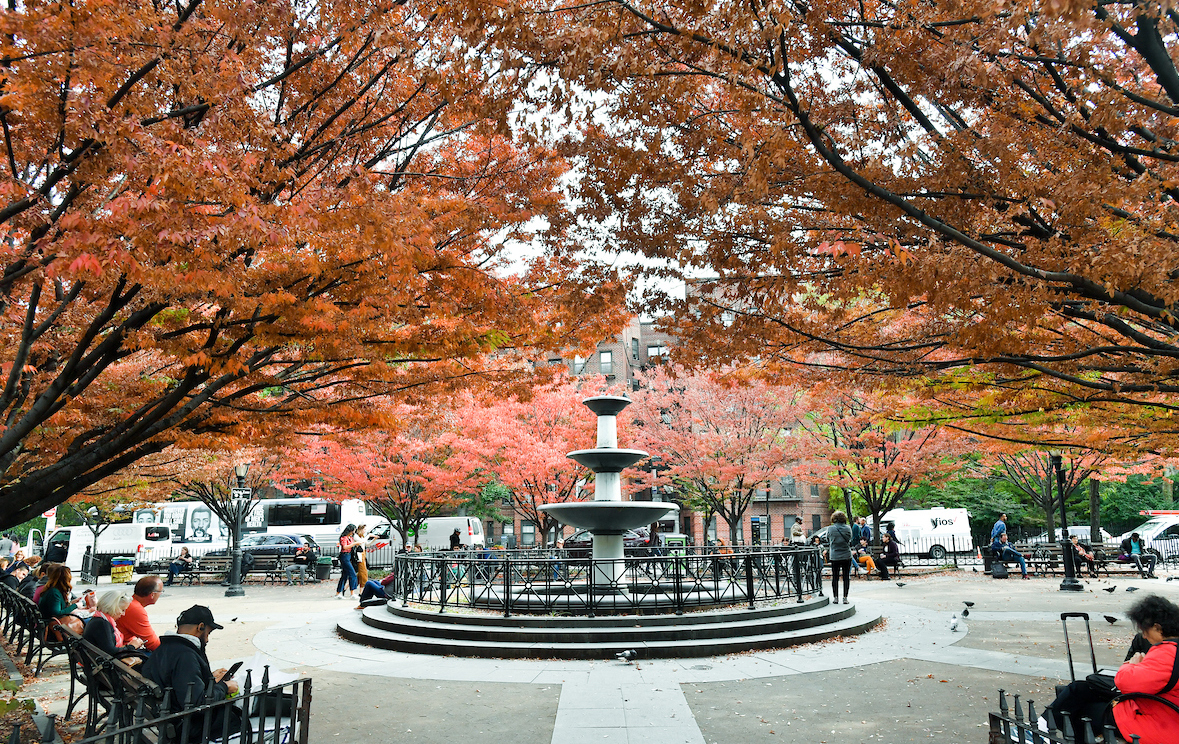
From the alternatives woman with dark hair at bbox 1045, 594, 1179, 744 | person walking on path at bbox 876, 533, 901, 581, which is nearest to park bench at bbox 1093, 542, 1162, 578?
→ person walking on path at bbox 876, 533, 901, 581

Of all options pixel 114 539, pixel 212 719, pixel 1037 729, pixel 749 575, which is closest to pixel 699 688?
pixel 749 575

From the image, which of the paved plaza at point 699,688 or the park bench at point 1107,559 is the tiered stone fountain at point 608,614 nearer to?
the paved plaza at point 699,688

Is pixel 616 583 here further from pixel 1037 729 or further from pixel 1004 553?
pixel 1004 553

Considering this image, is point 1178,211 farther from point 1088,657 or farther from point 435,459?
point 435,459

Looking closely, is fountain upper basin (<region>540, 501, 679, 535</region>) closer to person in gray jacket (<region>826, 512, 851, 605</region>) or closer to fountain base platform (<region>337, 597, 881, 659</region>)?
fountain base platform (<region>337, 597, 881, 659</region>)

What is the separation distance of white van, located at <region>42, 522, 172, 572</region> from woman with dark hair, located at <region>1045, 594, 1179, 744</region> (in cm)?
4122

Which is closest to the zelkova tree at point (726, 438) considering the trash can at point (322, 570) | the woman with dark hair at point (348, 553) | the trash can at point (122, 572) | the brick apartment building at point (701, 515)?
the woman with dark hair at point (348, 553)

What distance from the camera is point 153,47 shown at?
488cm

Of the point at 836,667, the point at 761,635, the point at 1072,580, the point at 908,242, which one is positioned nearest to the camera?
the point at 908,242

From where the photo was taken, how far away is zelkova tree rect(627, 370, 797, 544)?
26609 millimetres

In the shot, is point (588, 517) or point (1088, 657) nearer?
point (1088, 657)

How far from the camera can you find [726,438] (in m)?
27.8

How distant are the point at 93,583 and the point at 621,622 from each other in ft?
77.7

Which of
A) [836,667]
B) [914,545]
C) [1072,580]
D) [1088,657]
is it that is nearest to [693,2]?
[836,667]
